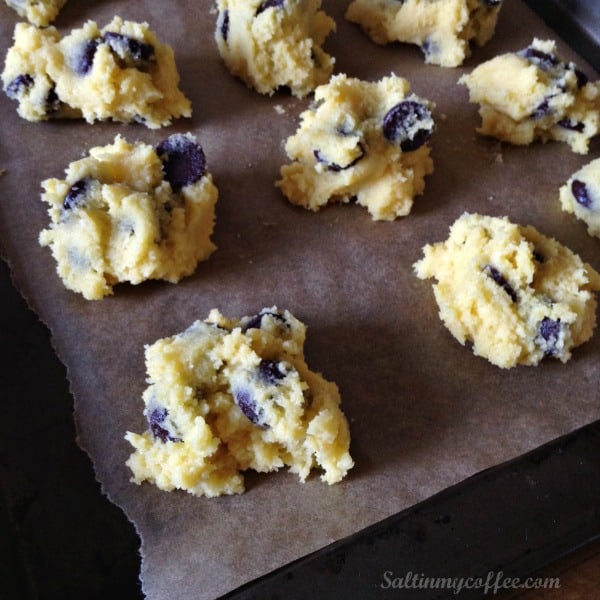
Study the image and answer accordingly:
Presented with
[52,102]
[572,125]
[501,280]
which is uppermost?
[572,125]

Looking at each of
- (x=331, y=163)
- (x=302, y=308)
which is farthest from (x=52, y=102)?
(x=302, y=308)

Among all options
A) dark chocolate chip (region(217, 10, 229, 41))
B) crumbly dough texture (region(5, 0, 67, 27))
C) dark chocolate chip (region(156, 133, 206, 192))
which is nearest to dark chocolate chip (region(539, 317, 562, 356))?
dark chocolate chip (region(156, 133, 206, 192))

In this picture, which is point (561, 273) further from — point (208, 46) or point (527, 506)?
point (208, 46)

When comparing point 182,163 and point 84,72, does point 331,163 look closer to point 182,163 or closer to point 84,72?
point 182,163

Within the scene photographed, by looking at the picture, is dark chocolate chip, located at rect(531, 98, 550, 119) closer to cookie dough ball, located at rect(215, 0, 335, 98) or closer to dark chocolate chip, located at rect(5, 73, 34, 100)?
cookie dough ball, located at rect(215, 0, 335, 98)

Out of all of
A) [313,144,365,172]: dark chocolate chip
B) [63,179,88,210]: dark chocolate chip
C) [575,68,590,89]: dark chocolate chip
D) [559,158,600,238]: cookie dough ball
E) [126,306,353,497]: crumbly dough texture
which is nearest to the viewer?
[126,306,353,497]: crumbly dough texture

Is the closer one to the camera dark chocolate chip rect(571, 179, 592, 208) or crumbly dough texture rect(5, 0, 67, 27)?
dark chocolate chip rect(571, 179, 592, 208)
